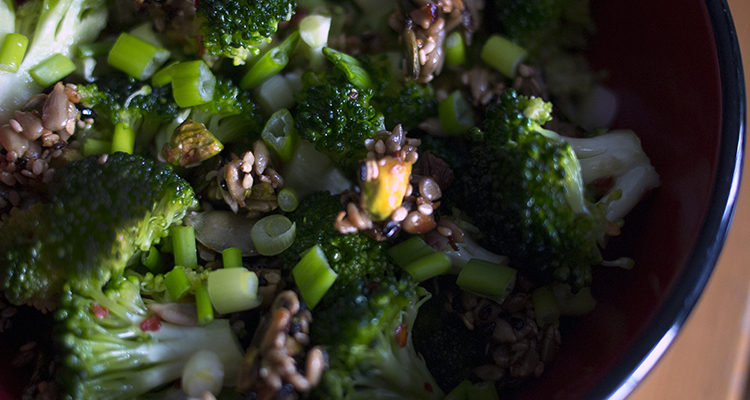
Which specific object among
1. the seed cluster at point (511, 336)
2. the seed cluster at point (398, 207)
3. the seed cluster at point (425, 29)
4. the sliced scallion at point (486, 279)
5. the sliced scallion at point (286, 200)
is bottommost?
the seed cluster at point (511, 336)

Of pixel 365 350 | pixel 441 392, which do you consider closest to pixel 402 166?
pixel 365 350

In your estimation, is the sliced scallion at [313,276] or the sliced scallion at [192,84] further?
the sliced scallion at [192,84]

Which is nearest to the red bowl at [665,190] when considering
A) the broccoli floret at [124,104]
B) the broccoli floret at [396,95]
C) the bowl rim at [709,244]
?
the bowl rim at [709,244]

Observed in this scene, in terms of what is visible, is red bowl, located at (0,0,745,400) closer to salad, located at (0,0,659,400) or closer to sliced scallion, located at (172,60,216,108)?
salad, located at (0,0,659,400)

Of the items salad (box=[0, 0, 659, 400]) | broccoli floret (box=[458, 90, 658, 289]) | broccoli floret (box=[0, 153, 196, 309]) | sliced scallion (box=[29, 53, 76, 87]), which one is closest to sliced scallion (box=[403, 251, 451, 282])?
salad (box=[0, 0, 659, 400])

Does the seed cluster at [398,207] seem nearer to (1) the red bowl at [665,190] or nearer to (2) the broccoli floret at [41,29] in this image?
(1) the red bowl at [665,190]

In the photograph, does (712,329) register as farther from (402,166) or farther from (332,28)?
(332,28)
